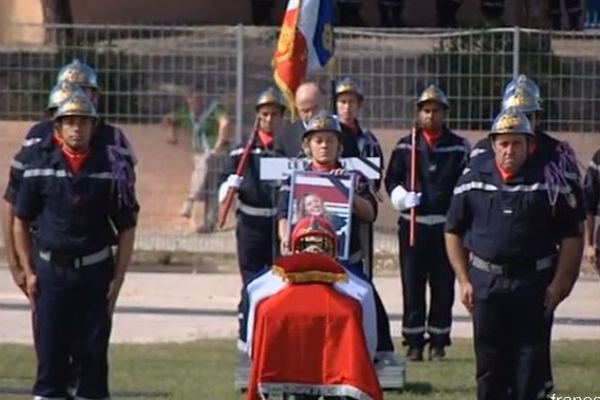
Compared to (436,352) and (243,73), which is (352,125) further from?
(243,73)

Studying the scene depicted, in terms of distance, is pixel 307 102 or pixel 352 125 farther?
pixel 352 125

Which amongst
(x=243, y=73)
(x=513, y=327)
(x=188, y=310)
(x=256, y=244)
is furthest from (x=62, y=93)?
(x=243, y=73)

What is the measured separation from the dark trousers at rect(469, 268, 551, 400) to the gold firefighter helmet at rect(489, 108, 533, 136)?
79 centimetres

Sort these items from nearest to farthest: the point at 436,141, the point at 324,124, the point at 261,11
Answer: the point at 324,124
the point at 436,141
the point at 261,11

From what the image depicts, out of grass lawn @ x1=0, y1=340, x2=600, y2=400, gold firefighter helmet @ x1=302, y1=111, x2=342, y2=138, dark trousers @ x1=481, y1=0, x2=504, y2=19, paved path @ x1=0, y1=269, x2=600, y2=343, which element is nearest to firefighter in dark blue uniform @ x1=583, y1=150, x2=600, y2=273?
grass lawn @ x1=0, y1=340, x2=600, y2=400

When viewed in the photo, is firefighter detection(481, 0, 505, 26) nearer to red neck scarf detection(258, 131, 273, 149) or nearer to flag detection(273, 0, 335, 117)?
flag detection(273, 0, 335, 117)

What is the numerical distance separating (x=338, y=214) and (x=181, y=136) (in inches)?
386

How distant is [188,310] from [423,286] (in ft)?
11.2

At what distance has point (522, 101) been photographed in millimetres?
12344

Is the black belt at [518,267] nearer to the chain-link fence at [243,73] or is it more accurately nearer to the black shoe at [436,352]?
the black shoe at [436,352]

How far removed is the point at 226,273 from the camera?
22188mm

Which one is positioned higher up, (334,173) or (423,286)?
(334,173)

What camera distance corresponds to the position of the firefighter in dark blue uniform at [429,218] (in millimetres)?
16062

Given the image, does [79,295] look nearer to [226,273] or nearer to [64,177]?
[64,177]
